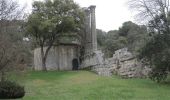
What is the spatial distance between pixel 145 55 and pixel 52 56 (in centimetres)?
2989

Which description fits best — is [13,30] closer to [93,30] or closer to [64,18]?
[64,18]

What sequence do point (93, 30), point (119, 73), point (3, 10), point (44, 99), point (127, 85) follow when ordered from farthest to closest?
point (93, 30) < point (119, 73) < point (127, 85) < point (3, 10) < point (44, 99)

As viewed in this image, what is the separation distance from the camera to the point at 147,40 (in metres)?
33.5

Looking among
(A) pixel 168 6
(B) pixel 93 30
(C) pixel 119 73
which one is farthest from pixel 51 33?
(A) pixel 168 6

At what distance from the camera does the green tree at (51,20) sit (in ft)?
179

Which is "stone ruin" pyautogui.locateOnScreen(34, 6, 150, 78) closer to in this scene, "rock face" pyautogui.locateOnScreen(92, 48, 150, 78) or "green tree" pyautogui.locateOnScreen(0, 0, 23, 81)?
"rock face" pyautogui.locateOnScreen(92, 48, 150, 78)

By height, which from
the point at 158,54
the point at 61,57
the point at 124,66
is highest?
the point at 61,57

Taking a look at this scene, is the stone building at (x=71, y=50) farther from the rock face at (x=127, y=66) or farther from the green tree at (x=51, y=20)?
the rock face at (x=127, y=66)

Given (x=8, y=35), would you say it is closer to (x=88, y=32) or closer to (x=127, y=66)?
(x=127, y=66)

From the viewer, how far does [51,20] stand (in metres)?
54.6

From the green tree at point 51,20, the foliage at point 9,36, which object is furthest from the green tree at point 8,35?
the green tree at point 51,20

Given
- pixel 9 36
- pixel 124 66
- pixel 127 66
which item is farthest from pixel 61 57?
pixel 9 36

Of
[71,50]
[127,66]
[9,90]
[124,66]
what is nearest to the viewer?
[9,90]

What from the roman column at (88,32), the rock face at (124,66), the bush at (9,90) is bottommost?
the bush at (9,90)
